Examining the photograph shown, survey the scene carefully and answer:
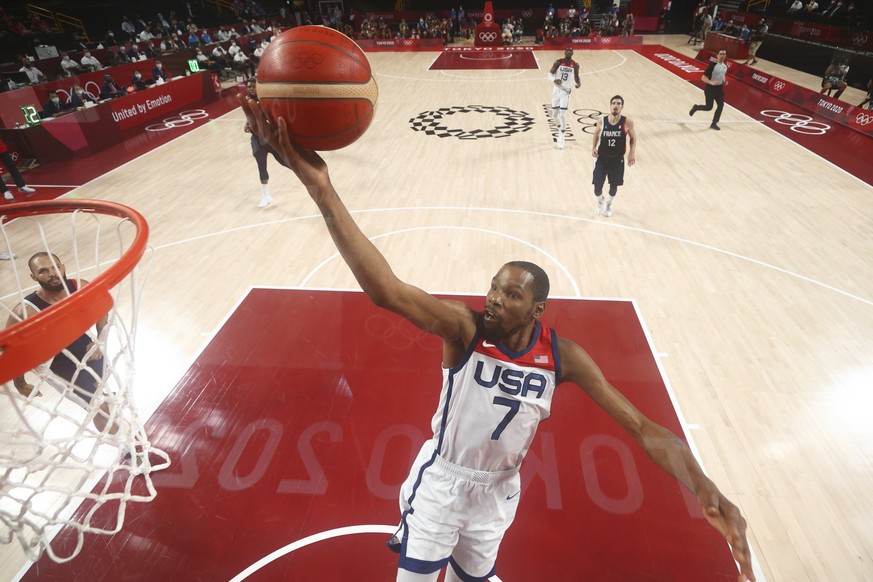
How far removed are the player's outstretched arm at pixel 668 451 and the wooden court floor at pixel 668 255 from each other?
6.01ft

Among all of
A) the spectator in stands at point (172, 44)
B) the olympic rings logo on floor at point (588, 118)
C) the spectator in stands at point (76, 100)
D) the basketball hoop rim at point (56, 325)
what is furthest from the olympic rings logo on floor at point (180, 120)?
the basketball hoop rim at point (56, 325)

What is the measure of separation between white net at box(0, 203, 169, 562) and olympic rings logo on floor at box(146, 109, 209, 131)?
878 cm

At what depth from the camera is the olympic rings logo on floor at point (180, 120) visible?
39.4 feet

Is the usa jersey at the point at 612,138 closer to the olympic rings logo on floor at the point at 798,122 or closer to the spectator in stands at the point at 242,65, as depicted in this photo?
the olympic rings logo on floor at the point at 798,122

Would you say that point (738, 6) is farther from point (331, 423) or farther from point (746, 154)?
point (331, 423)

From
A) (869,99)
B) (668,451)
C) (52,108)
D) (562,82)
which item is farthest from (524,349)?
(869,99)

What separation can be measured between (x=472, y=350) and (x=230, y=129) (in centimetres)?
1183

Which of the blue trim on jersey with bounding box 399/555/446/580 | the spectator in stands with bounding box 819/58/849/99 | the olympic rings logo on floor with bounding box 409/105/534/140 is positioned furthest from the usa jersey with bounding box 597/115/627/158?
the spectator in stands with bounding box 819/58/849/99

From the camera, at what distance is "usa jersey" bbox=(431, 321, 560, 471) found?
77.4 inches

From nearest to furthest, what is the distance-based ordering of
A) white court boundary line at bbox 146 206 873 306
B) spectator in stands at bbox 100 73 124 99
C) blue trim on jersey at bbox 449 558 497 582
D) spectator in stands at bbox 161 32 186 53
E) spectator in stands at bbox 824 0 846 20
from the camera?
blue trim on jersey at bbox 449 558 497 582, white court boundary line at bbox 146 206 873 306, spectator in stands at bbox 100 73 124 99, spectator in stands at bbox 161 32 186 53, spectator in stands at bbox 824 0 846 20

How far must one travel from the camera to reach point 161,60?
14734 mm

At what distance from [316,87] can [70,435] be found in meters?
3.70

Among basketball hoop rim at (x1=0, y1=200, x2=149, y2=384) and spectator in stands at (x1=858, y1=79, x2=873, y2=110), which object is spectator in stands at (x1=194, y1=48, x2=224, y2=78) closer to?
basketball hoop rim at (x1=0, y1=200, x2=149, y2=384)

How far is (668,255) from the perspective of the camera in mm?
6117
